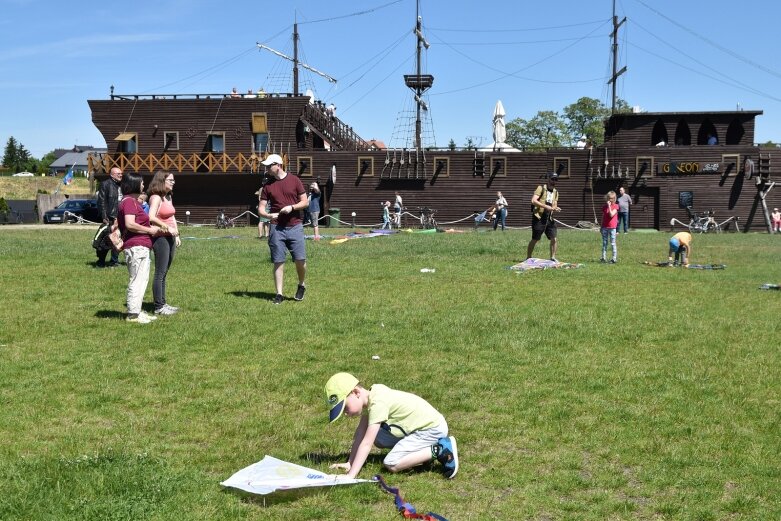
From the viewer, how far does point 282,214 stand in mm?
11500

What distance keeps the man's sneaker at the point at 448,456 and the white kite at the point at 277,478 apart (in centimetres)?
52

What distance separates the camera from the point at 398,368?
7.77m

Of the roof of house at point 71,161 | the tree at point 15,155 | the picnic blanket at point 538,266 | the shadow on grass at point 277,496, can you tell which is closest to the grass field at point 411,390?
the shadow on grass at point 277,496

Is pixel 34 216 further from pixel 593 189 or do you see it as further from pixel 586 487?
pixel 586 487

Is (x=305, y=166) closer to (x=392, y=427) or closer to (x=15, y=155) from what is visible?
(x=392, y=427)

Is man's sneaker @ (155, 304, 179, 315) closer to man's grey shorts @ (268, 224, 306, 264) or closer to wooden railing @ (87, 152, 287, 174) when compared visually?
man's grey shorts @ (268, 224, 306, 264)

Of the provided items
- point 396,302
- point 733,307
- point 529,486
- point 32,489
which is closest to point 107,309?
point 396,302

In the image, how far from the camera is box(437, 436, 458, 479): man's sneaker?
5085 millimetres

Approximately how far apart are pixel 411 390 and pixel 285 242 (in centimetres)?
512

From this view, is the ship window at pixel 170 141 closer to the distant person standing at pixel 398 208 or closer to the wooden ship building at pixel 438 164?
the wooden ship building at pixel 438 164

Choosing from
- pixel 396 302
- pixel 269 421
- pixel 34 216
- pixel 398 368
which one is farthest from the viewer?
pixel 34 216

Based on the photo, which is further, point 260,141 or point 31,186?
point 31,186

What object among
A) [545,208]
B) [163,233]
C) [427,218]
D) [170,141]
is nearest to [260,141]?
[170,141]

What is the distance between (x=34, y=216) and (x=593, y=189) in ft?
109
